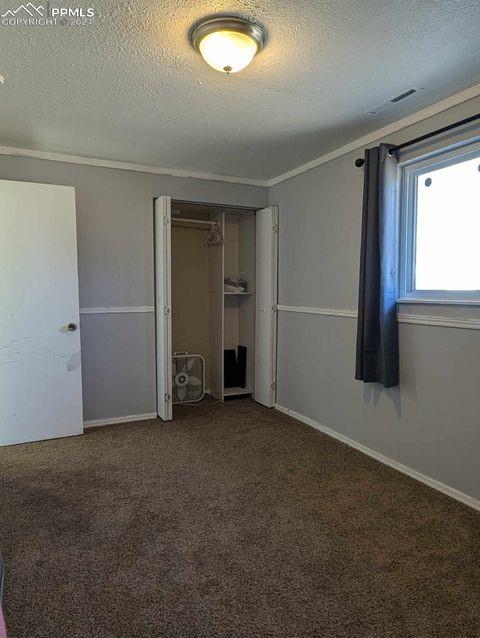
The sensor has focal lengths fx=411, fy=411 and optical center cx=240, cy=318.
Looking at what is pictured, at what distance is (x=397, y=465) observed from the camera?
2.81 meters

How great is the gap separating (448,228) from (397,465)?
1.60 m

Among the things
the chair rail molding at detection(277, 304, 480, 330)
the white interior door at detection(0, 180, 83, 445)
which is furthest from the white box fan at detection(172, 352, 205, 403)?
the chair rail molding at detection(277, 304, 480, 330)

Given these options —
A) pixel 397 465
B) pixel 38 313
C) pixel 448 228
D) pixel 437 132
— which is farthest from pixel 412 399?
pixel 38 313

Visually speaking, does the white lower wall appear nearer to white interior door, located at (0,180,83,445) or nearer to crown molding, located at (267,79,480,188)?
crown molding, located at (267,79,480,188)

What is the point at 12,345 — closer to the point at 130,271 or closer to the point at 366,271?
the point at 130,271

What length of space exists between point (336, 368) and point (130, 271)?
200 cm

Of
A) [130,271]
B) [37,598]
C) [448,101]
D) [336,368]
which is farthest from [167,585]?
[448,101]

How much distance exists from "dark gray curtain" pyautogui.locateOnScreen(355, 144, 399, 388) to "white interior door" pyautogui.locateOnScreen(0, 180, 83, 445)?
2.25 metres

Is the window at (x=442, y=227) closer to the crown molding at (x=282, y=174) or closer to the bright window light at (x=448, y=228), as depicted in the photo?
the bright window light at (x=448, y=228)

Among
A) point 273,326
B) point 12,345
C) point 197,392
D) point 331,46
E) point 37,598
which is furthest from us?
point 197,392

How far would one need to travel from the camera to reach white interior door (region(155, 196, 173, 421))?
364 centimetres

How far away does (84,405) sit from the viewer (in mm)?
3621

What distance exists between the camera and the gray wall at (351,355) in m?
2.39

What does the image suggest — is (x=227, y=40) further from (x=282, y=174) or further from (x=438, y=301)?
(x=282, y=174)
